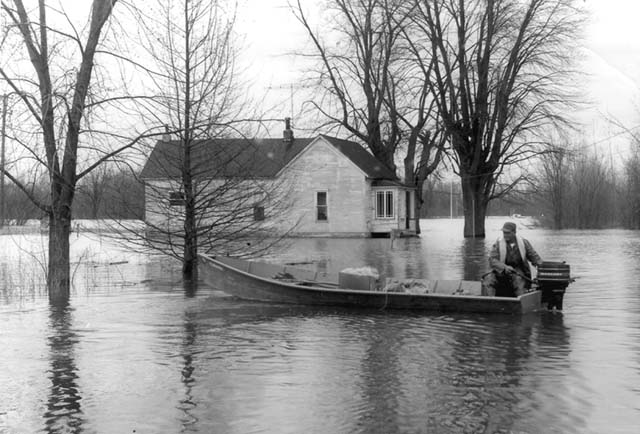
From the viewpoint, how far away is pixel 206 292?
63.2 ft

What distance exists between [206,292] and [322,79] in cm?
3365

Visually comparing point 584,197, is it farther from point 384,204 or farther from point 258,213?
point 258,213

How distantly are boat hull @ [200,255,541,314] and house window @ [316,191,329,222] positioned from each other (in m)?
30.5

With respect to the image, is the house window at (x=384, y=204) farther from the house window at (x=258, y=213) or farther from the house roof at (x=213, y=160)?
the house window at (x=258, y=213)

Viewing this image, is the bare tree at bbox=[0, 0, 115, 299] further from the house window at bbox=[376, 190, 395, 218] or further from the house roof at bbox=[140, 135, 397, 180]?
the house window at bbox=[376, 190, 395, 218]

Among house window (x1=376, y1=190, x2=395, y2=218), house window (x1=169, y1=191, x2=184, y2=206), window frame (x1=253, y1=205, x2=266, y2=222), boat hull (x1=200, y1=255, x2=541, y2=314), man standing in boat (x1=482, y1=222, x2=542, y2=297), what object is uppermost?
house window (x1=376, y1=190, x2=395, y2=218)

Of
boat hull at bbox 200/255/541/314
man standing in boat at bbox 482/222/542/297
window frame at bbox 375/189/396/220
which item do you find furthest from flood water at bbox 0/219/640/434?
window frame at bbox 375/189/396/220

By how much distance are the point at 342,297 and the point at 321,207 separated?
109 ft

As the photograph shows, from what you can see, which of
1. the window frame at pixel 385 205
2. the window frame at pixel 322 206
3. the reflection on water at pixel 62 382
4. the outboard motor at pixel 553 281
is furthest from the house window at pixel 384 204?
Result: the reflection on water at pixel 62 382

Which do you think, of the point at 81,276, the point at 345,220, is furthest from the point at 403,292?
the point at 345,220

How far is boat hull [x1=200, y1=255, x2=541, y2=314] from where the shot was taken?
1418cm

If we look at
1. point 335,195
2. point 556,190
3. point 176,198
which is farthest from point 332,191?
point 556,190

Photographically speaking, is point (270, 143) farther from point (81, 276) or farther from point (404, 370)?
point (404, 370)

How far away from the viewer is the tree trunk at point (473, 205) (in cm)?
4712
